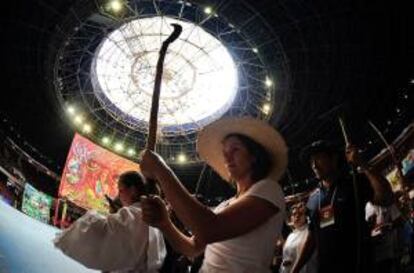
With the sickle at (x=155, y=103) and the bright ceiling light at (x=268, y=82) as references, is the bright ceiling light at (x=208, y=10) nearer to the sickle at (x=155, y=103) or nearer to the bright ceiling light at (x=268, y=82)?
the bright ceiling light at (x=268, y=82)

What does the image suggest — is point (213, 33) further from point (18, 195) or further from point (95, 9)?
point (18, 195)

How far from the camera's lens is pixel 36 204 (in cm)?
1884

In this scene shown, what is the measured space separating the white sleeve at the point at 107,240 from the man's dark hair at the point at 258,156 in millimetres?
1190

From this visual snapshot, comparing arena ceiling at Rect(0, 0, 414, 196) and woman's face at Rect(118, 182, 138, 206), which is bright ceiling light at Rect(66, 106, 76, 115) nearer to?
arena ceiling at Rect(0, 0, 414, 196)

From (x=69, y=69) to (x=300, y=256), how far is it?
15.0 metres

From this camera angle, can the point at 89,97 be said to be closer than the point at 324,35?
No

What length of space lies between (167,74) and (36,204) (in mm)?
6387

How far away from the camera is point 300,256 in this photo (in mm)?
5520

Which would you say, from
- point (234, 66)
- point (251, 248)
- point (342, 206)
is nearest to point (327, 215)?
point (342, 206)

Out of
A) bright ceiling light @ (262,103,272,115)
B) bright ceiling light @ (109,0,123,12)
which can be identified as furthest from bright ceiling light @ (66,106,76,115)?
bright ceiling light @ (262,103,272,115)

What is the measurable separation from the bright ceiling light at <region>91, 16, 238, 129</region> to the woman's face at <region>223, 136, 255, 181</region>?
13720 mm

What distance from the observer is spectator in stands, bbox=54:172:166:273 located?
151 inches

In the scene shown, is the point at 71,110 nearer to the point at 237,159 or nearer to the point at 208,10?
the point at 208,10

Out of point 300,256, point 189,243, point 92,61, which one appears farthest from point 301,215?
point 92,61
